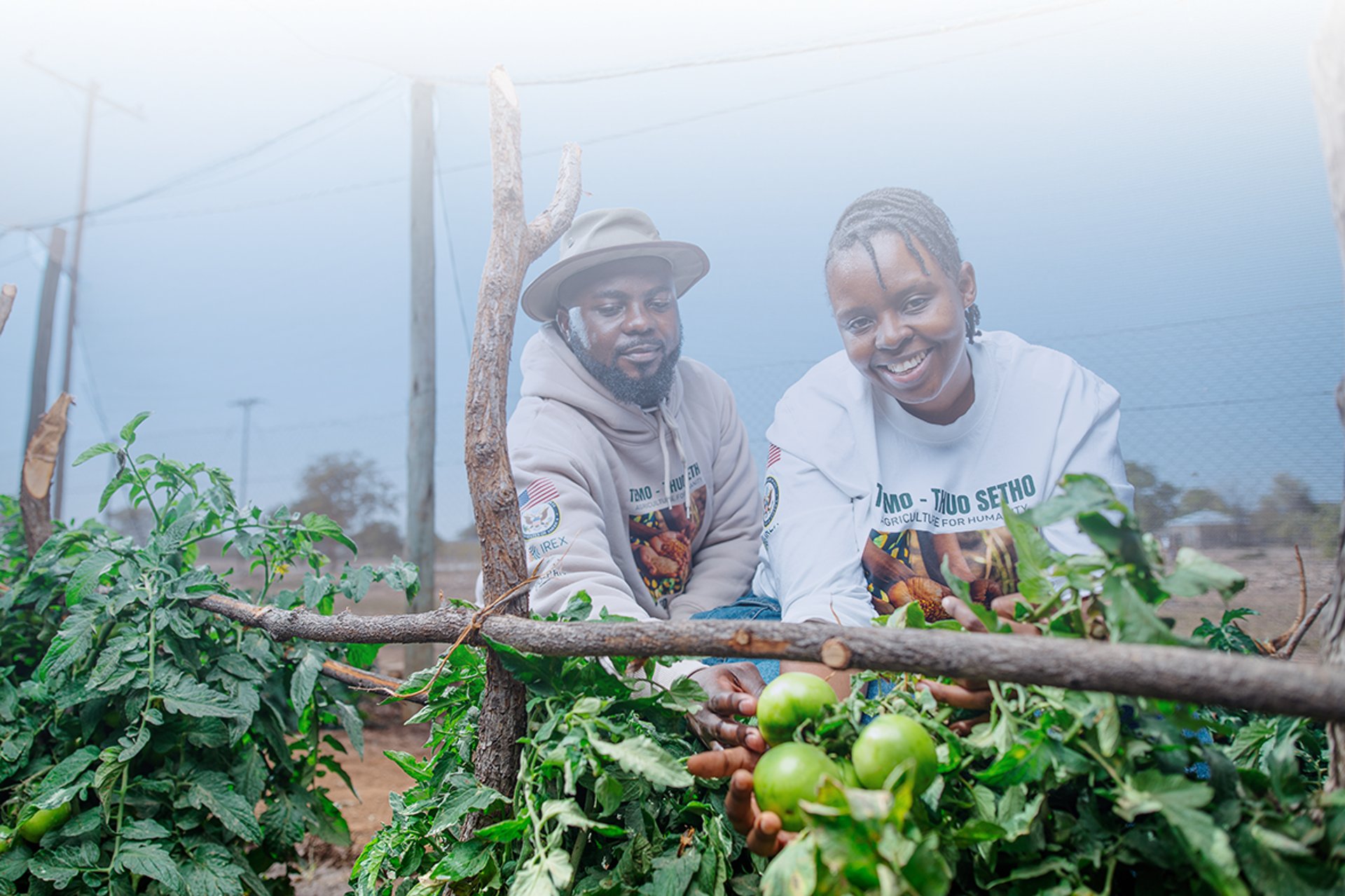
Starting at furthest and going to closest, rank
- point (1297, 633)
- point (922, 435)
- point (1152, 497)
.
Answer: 1. point (1152, 497)
2. point (922, 435)
3. point (1297, 633)

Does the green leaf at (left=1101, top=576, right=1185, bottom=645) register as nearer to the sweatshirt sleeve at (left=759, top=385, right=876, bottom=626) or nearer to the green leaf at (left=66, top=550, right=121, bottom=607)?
the sweatshirt sleeve at (left=759, top=385, right=876, bottom=626)

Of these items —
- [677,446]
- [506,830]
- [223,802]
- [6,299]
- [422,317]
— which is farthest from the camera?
[422,317]

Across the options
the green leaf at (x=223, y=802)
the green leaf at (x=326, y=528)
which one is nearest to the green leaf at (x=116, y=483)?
the green leaf at (x=326, y=528)

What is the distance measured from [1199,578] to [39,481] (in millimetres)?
2805

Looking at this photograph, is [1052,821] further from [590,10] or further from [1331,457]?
[590,10]

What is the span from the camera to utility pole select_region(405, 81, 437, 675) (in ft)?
12.8

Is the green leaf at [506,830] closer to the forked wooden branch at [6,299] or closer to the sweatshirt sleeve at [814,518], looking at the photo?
the sweatshirt sleeve at [814,518]

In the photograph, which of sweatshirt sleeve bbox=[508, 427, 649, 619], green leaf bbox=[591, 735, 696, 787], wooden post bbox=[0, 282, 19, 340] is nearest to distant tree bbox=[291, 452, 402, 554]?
wooden post bbox=[0, 282, 19, 340]

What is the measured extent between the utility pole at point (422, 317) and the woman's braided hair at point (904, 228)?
2.71 metres

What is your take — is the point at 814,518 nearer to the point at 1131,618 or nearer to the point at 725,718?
the point at 725,718

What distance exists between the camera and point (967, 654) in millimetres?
780

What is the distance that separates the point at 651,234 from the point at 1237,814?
1.71 m

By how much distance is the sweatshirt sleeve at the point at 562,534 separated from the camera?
1.71m

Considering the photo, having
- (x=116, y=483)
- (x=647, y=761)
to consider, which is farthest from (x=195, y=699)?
(x=647, y=761)
